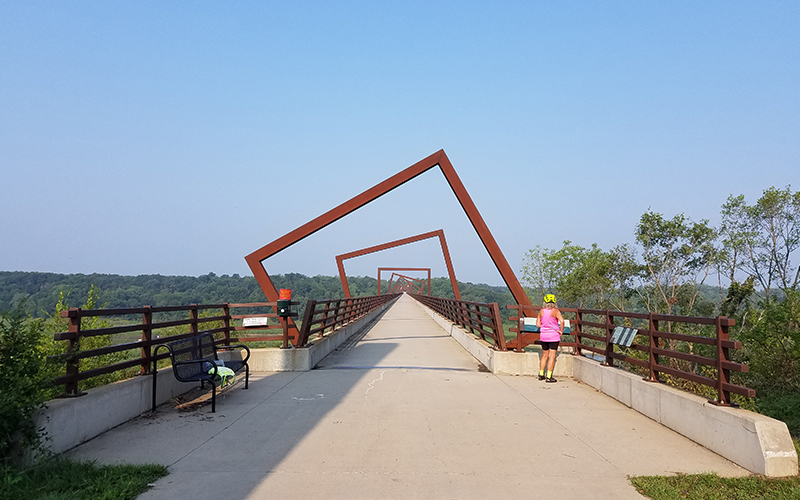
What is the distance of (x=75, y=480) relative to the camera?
407 centimetres

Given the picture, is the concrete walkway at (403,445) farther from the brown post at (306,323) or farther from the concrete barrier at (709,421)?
the brown post at (306,323)

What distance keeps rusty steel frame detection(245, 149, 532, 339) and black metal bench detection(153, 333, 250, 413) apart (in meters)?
5.26

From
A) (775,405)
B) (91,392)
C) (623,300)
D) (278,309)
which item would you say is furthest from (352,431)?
(623,300)


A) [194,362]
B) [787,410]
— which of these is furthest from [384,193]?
[787,410]

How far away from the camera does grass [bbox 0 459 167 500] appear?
3748 millimetres

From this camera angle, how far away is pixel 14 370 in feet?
14.4

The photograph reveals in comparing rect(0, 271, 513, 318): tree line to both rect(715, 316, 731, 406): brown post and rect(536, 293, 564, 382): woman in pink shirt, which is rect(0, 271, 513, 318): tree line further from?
rect(536, 293, 564, 382): woman in pink shirt

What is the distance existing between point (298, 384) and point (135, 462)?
4139 mm

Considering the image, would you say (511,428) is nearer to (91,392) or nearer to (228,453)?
(228,453)

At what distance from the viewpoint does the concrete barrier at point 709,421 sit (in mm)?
4478

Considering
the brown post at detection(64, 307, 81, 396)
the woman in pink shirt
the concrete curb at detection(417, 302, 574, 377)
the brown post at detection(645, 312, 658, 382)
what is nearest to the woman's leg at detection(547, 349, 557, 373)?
the woman in pink shirt

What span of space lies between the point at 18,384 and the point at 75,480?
0.97 metres

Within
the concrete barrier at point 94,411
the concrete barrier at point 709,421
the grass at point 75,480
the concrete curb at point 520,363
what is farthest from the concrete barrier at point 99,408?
the concrete barrier at point 709,421

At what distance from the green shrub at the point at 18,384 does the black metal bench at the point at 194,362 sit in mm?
1876
